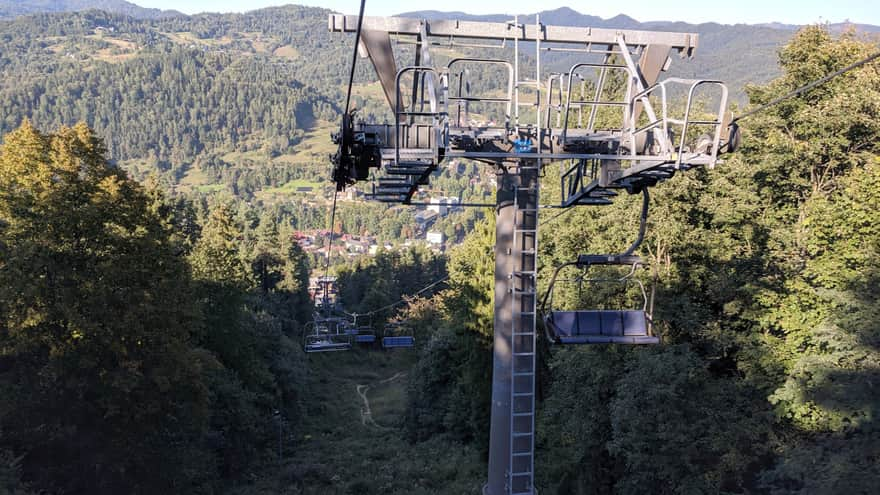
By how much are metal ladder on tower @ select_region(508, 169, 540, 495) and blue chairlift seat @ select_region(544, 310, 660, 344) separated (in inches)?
51.3

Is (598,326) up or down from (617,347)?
up

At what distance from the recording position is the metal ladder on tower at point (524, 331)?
6836 millimetres

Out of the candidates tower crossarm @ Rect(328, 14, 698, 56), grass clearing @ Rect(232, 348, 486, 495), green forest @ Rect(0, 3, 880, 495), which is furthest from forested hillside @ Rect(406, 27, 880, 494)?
tower crossarm @ Rect(328, 14, 698, 56)

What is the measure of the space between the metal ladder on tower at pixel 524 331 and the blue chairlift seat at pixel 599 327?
1304mm

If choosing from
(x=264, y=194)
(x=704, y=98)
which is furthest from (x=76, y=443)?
(x=264, y=194)

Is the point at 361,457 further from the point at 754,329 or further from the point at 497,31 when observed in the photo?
the point at 497,31

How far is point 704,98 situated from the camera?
22438mm

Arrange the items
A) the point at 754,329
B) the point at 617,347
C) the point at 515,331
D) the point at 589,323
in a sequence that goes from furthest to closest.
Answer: the point at 617,347 → the point at 754,329 → the point at 589,323 → the point at 515,331

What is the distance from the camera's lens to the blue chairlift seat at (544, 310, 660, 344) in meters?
8.06

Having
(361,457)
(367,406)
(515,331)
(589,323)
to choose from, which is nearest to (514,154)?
(515,331)

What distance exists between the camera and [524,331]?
22.4 feet

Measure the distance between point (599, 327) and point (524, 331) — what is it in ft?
6.35

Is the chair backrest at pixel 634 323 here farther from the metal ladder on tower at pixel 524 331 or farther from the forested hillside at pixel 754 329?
the forested hillside at pixel 754 329

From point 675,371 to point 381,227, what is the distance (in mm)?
155851
